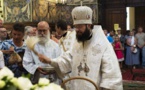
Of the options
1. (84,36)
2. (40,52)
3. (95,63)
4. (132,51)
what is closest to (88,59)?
(95,63)

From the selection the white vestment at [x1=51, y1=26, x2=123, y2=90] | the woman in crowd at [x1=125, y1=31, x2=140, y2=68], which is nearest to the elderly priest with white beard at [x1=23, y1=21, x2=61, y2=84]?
the white vestment at [x1=51, y1=26, x2=123, y2=90]

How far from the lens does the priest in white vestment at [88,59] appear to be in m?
3.79

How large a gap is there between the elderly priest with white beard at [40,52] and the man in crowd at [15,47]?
0.17m

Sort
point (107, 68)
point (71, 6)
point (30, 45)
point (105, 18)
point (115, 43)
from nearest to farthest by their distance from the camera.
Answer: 1. point (107, 68)
2. point (30, 45)
3. point (115, 43)
4. point (71, 6)
5. point (105, 18)

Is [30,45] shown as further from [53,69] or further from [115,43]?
[115,43]

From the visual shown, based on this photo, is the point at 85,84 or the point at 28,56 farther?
the point at 28,56

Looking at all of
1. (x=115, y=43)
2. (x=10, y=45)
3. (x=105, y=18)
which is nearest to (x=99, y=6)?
(x=105, y=18)

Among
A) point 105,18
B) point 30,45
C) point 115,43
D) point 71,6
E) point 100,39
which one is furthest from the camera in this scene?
point 105,18

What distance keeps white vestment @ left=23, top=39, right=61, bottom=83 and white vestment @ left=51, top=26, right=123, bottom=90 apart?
353mm

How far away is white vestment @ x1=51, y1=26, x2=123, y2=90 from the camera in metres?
3.77

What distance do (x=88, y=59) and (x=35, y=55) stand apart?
32.3 inches

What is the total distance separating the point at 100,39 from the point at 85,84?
62 centimetres

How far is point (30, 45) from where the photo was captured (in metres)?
4.38

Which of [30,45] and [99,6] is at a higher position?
[99,6]
